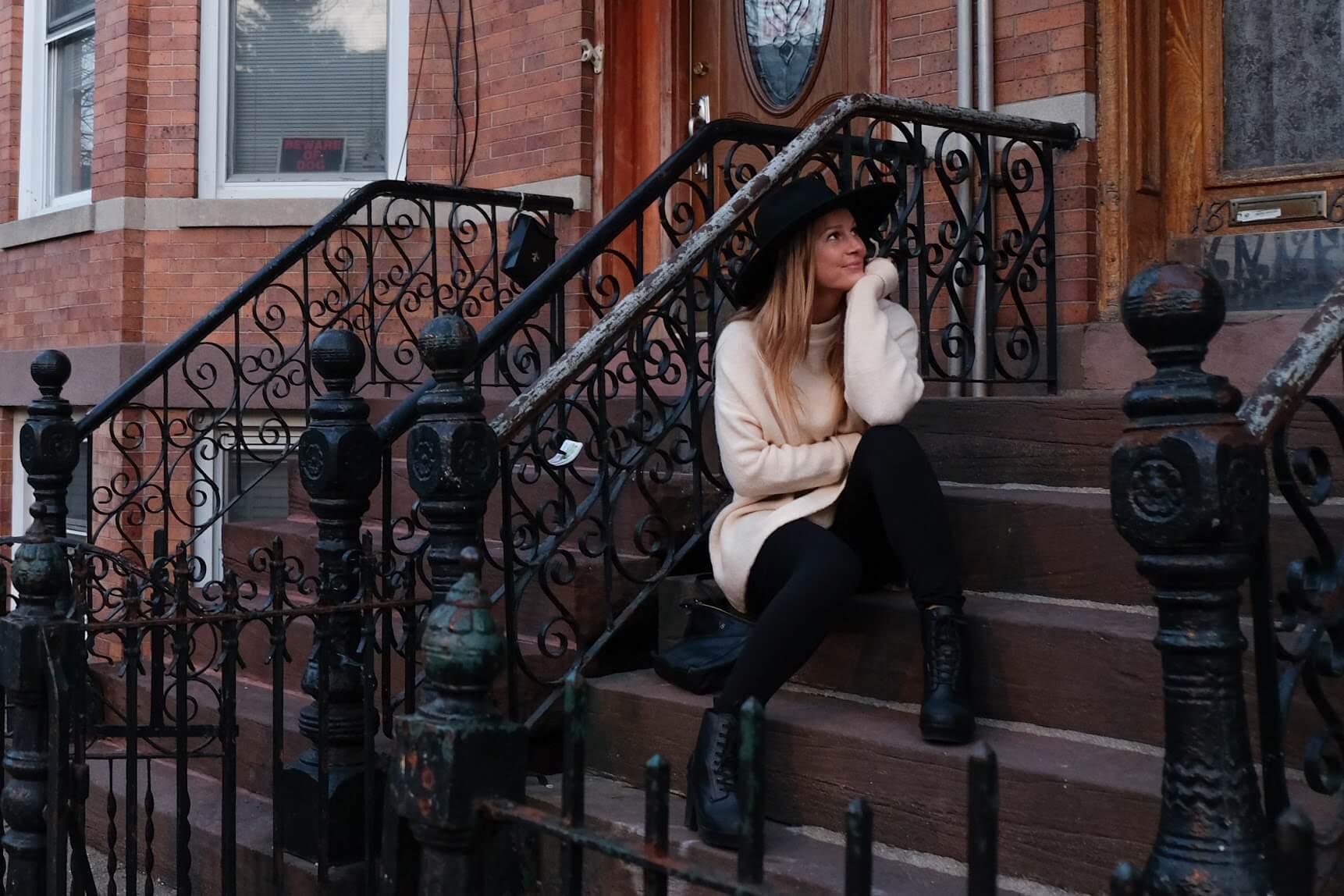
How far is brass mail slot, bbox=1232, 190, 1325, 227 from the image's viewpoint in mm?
4773

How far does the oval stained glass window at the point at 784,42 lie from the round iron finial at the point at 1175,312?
4641 millimetres

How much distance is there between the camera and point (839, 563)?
3299 mm

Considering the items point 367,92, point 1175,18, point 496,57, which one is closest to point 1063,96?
point 1175,18

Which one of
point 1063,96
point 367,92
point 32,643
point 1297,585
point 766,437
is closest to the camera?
point 1297,585

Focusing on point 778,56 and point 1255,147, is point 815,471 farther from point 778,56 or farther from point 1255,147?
point 778,56

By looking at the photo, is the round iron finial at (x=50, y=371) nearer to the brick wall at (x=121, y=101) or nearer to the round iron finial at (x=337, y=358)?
the round iron finial at (x=337, y=358)

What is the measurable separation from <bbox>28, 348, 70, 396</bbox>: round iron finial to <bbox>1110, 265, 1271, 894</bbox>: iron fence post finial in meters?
4.01

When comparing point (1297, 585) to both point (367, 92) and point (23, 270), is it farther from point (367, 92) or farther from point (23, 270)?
point (23, 270)

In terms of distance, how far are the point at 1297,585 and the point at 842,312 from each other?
170cm

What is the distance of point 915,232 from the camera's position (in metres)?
4.66

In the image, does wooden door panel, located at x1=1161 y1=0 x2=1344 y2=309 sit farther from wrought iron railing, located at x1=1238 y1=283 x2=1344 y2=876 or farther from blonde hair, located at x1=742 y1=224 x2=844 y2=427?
wrought iron railing, located at x1=1238 y1=283 x2=1344 y2=876

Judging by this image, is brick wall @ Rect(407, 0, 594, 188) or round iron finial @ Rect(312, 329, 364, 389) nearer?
round iron finial @ Rect(312, 329, 364, 389)

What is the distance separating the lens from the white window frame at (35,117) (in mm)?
9500

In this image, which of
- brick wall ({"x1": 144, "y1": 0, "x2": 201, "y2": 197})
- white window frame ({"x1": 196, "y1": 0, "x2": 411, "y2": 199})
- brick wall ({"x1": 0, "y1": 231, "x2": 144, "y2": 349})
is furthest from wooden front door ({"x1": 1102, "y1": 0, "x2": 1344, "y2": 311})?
brick wall ({"x1": 0, "y1": 231, "x2": 144, "y2": 349})
